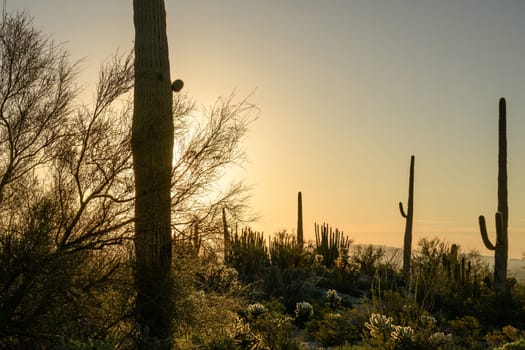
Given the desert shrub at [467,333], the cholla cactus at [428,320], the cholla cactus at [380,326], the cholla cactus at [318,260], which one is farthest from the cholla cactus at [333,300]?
the cholla cactus at [318,260]

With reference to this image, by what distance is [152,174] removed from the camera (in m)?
10.2

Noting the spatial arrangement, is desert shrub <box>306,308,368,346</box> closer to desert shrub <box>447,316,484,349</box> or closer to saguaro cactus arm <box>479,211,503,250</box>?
desert shrub <box>447,316,484,349</box>

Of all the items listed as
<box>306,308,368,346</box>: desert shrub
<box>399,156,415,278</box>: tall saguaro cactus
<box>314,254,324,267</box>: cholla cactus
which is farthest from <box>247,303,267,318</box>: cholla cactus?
<box>399,156,415,278</box>: tall saguaro cactus

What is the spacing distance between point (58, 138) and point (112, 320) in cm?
296

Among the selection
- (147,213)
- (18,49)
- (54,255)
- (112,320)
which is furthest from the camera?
(18,49)

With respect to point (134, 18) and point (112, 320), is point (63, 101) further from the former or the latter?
point (112, 320)

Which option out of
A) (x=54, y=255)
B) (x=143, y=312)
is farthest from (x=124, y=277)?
(x=54, y=255)

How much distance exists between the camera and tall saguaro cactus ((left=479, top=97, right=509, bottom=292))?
57.3 feet

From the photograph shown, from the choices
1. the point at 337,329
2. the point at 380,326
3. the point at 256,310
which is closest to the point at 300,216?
the point at 256,310

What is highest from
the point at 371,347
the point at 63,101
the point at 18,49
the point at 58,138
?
the point at 18,49

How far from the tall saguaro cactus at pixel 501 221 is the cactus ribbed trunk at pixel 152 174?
33.5ft

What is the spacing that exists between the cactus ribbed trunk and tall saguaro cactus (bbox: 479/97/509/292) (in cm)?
1022

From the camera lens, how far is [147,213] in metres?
9.99

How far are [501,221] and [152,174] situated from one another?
10.9m
